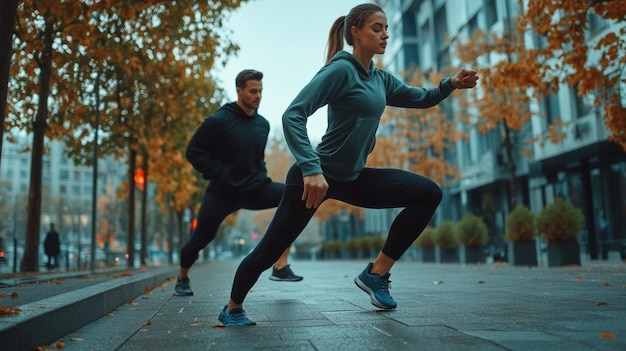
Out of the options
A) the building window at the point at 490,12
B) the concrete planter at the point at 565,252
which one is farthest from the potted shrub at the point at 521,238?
the building window at the point at 490,12

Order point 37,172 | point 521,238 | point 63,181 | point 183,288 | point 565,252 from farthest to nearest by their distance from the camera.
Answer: point 63,181, point 521,238, point 565,252, point 37,172, point 183,288

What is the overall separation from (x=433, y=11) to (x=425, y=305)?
38.4 metres

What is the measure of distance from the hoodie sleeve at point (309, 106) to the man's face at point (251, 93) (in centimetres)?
262

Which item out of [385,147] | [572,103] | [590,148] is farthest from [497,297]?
[385,147]

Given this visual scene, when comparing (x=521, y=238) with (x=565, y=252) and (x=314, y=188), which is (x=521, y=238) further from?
(x=314, y=188)

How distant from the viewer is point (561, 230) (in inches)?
600

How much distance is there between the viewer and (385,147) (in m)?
33.7

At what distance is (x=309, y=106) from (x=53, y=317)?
1898 millimetres

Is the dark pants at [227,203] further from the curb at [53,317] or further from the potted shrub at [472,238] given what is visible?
the potted shrub at [472,238]

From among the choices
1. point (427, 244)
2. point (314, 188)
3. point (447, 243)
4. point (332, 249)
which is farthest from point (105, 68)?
point (332, 249)

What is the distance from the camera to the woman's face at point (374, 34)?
465cm

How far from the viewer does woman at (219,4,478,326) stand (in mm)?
4363

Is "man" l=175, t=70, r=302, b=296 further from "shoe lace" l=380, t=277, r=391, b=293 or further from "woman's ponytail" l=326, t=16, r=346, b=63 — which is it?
"woman's ponytail" l=326, t=16, r=346, b=63

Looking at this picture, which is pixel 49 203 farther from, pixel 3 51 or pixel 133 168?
pixel 3 51
